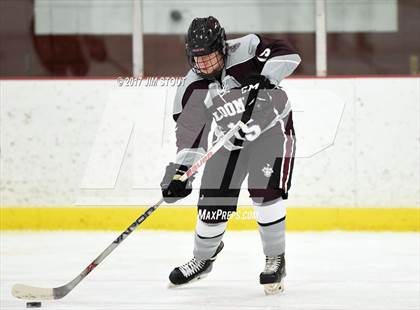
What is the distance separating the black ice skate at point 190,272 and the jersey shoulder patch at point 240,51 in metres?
0.80

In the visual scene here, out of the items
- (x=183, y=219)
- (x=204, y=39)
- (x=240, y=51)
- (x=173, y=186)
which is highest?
(x=204, y=39)

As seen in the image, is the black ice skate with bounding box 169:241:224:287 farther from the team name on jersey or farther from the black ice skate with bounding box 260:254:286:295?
the team name on jersey

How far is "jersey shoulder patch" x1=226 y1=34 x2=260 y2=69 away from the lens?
357 centimetres

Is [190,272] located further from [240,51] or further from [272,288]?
[240,51]

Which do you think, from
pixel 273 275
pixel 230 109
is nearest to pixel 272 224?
pixel 273 275

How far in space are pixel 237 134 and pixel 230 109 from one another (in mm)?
108

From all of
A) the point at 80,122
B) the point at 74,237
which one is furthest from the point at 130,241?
the point at 80,122

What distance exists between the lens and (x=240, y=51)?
358cm

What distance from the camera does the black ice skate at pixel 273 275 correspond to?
3.39 meters

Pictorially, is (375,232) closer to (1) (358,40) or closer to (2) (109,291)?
(1) (358,40)

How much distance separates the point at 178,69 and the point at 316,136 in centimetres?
141

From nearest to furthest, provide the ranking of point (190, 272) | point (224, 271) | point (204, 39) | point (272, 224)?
point (204, 39) < point (272, 224) < point (190, 272) < point (224, 271)

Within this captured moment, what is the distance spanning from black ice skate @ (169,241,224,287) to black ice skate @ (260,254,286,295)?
1.09 feet
